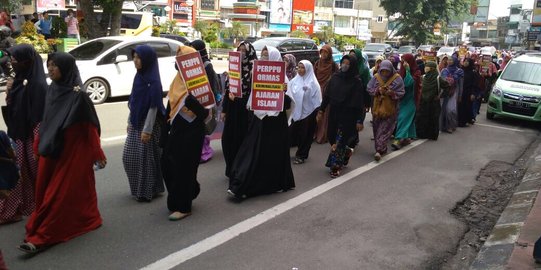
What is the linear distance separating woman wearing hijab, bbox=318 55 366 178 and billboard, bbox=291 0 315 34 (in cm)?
6354

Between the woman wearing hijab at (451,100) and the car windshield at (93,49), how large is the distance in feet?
24.7

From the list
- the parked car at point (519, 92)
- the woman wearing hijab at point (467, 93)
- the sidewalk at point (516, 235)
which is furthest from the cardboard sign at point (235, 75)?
the parked car at point (519, 92)

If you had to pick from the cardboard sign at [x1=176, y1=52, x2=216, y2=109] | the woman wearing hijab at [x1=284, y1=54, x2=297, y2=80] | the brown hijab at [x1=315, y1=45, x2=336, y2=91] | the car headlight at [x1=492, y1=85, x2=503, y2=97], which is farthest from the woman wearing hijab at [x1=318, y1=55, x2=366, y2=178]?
the car headlight at [x1=492, y1=85, x2=503, y2=97]

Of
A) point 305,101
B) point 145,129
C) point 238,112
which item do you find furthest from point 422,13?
point 145,129

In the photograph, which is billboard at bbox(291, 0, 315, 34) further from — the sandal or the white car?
the sandal

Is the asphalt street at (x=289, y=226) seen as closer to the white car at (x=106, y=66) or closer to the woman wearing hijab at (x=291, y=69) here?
the woman wearing hijab at (x=291, y=69)

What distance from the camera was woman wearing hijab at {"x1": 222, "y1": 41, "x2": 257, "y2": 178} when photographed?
5.94 m

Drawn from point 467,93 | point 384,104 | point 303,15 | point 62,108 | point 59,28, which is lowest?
point 467,93

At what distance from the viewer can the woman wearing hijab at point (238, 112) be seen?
5.94 m

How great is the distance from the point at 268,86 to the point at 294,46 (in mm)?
14066

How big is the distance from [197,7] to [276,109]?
6383 cm

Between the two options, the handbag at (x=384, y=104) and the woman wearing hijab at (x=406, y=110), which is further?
the woman wearing hijab at (x=406, y=110)

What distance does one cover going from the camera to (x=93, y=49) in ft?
38.3

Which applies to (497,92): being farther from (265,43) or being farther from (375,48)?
(375,48)
